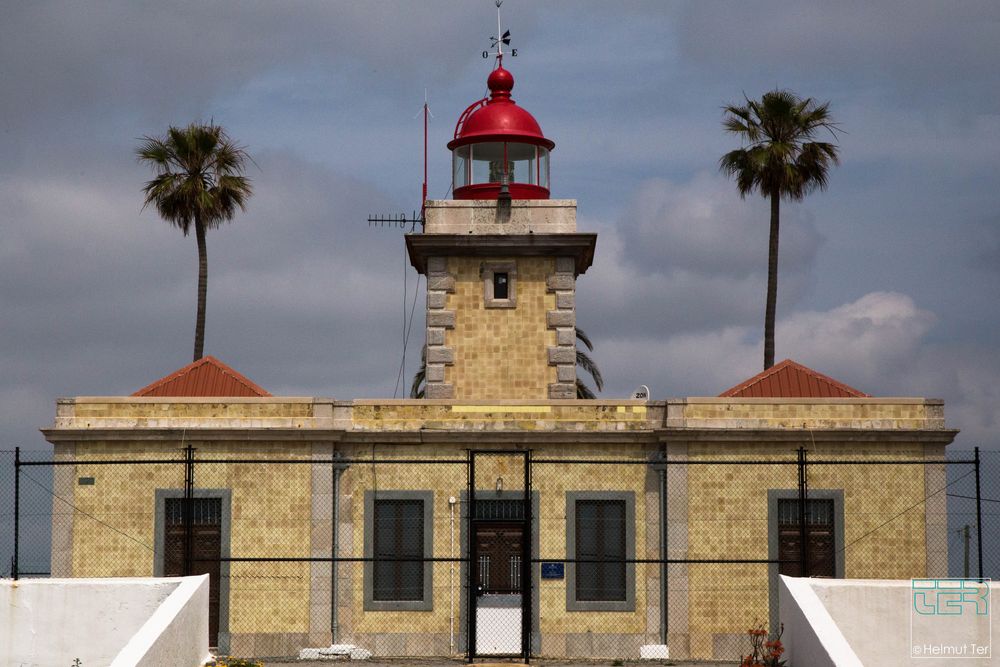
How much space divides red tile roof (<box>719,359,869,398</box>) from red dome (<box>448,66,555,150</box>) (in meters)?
6.95

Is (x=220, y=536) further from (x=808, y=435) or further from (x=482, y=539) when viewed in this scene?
(x=808, y=435)

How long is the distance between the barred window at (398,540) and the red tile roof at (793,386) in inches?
252

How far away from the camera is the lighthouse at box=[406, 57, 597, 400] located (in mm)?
29891

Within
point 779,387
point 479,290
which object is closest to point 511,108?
point 479,290

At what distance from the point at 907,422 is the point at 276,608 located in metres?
11.4

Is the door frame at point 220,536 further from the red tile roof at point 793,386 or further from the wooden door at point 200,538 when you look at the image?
the red tile roof at point 793,386

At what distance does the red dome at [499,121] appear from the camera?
103 feet

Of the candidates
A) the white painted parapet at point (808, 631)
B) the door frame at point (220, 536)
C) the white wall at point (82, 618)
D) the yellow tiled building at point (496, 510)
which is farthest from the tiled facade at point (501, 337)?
the white wall at point (82, 618)

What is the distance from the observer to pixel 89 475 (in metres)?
26.4

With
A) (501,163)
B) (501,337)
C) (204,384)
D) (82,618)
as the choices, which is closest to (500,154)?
(501,163)

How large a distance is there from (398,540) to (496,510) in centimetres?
179

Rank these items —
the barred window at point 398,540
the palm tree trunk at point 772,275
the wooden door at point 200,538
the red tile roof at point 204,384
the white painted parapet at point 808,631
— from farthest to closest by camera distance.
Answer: the palm tree trunk at point 772,275, the red tile roof at point 204,384, the barred window at point 398,540, the wooden door at point 200,538, the white painted parapet at point 808,631

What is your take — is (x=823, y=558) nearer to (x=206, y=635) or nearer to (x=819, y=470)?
(x=819, y=470)

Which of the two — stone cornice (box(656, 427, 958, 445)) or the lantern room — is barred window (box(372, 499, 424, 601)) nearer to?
stone cornice (box(656, 427, 958, 445))
